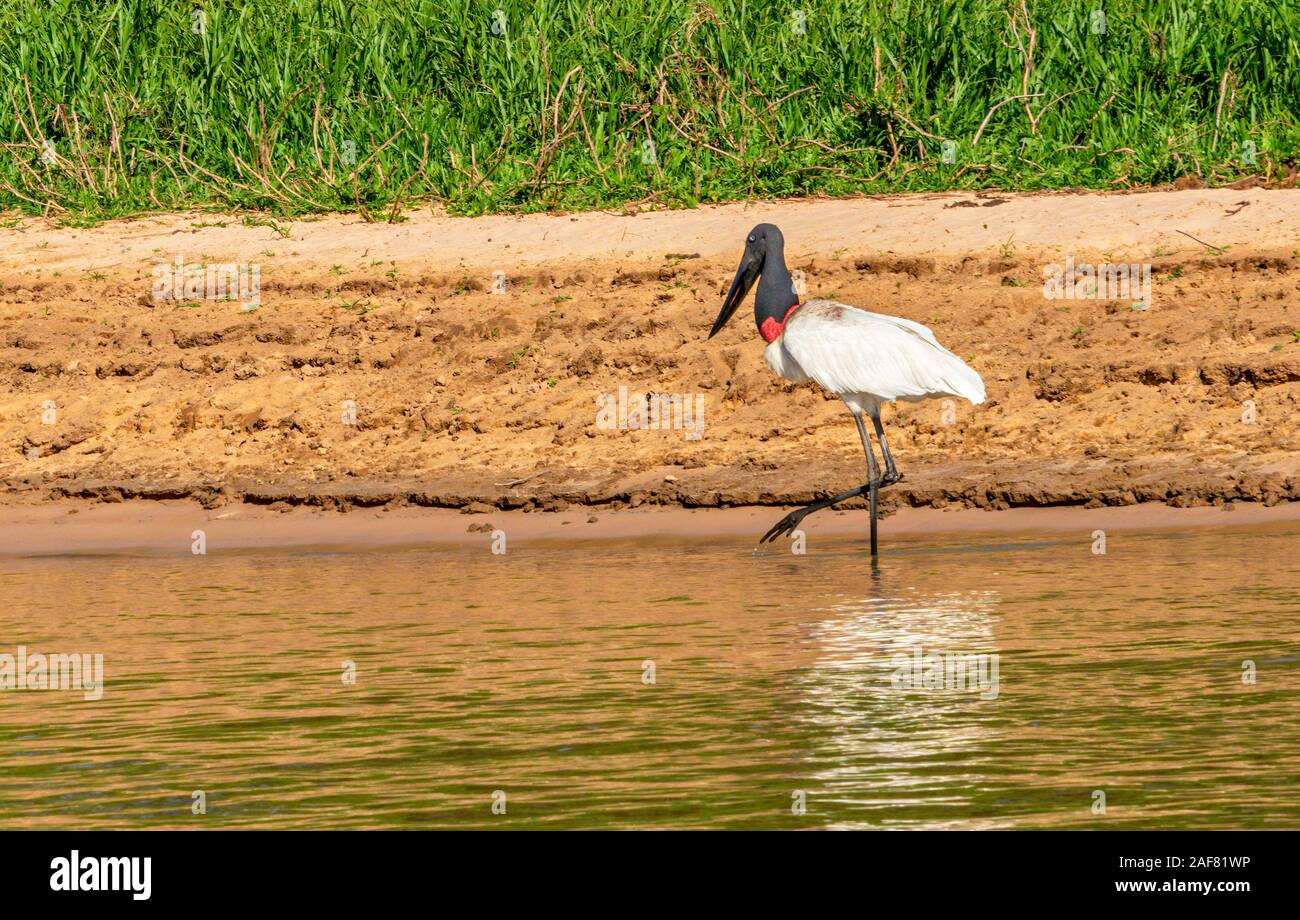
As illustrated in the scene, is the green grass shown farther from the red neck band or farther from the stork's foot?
the stork's foot

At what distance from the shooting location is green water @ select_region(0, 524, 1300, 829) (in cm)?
593

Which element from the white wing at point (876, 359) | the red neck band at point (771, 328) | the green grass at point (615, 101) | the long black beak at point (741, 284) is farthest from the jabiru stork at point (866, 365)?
the green grass at point (615, 101)

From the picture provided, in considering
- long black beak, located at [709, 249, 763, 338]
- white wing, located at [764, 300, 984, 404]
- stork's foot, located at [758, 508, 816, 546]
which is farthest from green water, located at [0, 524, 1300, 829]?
long black beak, located at [709, 249, 763, 338]

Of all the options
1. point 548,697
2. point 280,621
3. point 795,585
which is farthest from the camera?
point 795,585

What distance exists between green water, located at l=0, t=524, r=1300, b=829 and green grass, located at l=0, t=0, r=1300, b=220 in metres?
5.94

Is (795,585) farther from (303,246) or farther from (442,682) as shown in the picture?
(303,246)

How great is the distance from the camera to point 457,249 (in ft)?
53.1

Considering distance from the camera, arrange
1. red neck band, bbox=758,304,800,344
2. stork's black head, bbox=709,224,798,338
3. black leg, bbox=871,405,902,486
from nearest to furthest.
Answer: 1. black leg, bbox=871,405,902,486
2. red neck band, bbox=758,304,800,344
3. stork's black head, bbox=709,224,798,338

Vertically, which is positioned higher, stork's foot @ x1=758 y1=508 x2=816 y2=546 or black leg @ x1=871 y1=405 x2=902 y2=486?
black leg @ x1=871 y1=405 x2=902 y2=486

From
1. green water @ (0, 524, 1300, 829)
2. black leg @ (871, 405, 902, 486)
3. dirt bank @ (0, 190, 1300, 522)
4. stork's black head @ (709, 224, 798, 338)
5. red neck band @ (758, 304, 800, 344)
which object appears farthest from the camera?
dirt bank @ (0, 190, 1300, 522)

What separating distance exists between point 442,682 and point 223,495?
5.78 meters

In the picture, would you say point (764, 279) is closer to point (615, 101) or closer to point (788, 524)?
point (788, 524)

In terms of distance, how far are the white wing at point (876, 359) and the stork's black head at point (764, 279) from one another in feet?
2.49
